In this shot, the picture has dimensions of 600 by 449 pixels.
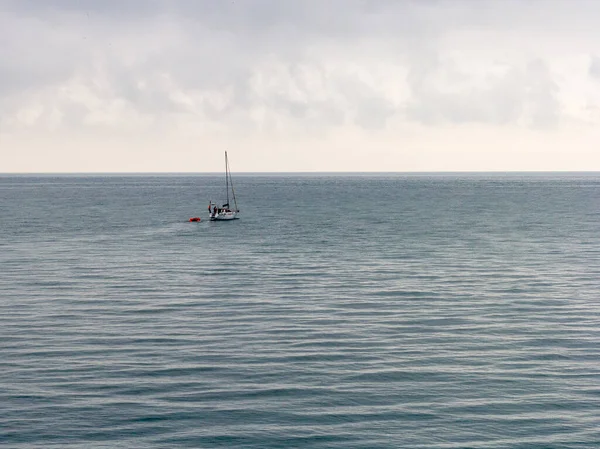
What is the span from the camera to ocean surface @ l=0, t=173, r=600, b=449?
33.4 meters

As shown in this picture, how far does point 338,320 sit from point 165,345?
40.6ft

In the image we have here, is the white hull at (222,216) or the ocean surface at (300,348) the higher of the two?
the white hull at (222,216)

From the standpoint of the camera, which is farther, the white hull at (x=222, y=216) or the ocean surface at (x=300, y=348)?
the white hull at (x=222, y=216)

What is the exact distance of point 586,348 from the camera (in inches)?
1811

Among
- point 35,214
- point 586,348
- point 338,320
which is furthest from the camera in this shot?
point 35,214

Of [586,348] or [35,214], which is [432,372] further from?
[35,214]

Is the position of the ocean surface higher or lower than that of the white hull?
lower

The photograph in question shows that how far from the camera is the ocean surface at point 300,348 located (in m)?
33.4

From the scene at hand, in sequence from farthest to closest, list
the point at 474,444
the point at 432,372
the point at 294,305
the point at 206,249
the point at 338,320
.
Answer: the point at 206,249 < the point at 294,305 < the point at 338,320 < the point at 432,372 < the point at 474,444

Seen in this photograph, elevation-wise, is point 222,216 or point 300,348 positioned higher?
point 222,216

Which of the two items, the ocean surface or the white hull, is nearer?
the ocean surface

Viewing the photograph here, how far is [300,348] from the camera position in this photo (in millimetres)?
45969

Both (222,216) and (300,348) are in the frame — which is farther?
(222,216)

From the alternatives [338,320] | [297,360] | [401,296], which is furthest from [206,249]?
[297,360]
